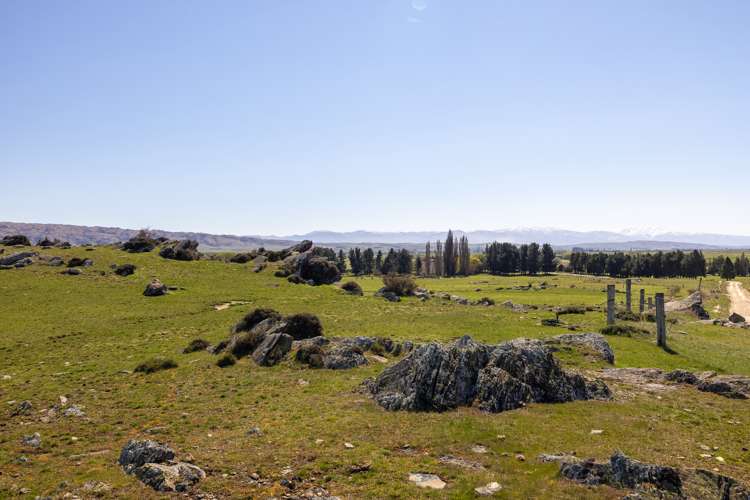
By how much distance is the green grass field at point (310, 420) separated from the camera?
15414mm

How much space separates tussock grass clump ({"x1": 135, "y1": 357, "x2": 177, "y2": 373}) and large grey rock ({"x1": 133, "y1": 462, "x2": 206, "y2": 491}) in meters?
18.9

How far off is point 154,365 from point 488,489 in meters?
28.4

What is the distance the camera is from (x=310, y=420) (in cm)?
2138

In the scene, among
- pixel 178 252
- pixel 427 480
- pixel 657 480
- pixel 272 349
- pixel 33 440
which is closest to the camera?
pixel 657 480

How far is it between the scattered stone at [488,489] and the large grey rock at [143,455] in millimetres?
11936

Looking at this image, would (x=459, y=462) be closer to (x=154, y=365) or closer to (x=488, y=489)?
(x=488, y=489)

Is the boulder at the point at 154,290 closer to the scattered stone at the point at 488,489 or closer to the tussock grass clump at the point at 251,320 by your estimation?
the tussock grass clump at the point at 251,320

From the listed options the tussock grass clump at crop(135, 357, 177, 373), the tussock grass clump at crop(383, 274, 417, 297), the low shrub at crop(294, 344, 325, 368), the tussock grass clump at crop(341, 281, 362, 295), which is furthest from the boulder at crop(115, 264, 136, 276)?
the low shrub at crop(294, 344, 325, 368)

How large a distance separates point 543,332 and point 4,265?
91.8 m

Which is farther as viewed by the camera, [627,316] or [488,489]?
[627,316]

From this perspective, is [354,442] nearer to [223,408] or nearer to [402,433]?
[402,433]

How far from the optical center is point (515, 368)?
23.6 metres

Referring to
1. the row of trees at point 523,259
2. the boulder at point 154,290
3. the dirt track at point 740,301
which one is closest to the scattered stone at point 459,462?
Result: the boulder at point 154,290

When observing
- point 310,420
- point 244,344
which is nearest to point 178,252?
point 244,344
